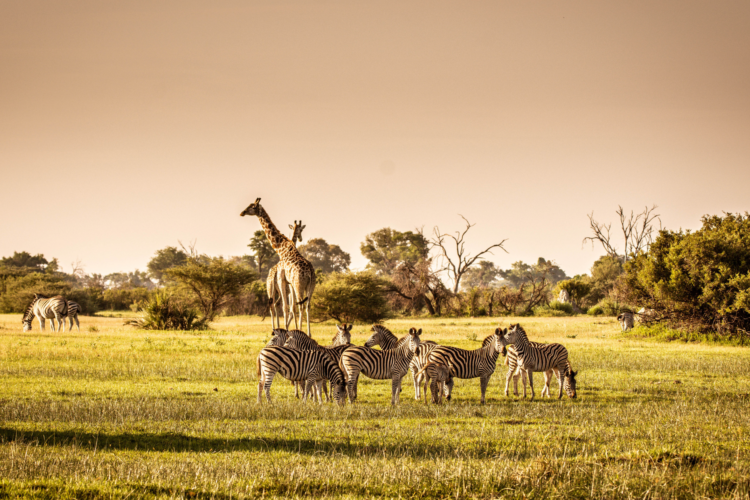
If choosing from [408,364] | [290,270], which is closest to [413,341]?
[408,364]

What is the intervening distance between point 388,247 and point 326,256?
19820 mm

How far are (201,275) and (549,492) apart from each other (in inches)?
1390

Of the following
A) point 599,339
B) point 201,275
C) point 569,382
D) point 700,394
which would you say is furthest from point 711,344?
point 201,275

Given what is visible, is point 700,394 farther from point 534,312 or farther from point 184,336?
point 534,312

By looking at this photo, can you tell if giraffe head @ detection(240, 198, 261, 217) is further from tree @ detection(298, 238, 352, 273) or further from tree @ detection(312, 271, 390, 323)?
tree @ detection(298, 238, 352, 273)

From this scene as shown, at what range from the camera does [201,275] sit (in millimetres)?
38969

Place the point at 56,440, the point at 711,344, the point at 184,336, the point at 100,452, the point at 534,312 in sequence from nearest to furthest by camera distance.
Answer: the point at 100,452 → the point at 56,440 → the point at 711,344 → the point at 184,336 → the point at 534,312

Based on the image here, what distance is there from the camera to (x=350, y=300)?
41062 millimetres

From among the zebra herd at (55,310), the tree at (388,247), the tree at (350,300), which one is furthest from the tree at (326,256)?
the zebra herd at (55,310)

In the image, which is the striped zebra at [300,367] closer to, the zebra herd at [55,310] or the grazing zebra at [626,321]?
the zebra herd at [55,310]

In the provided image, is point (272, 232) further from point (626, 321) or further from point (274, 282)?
point (626, 321)

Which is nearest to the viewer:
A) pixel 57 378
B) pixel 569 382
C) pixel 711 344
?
pixel 569 382

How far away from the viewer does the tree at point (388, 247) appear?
84.4 m

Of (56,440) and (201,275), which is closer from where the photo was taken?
(56,440)
